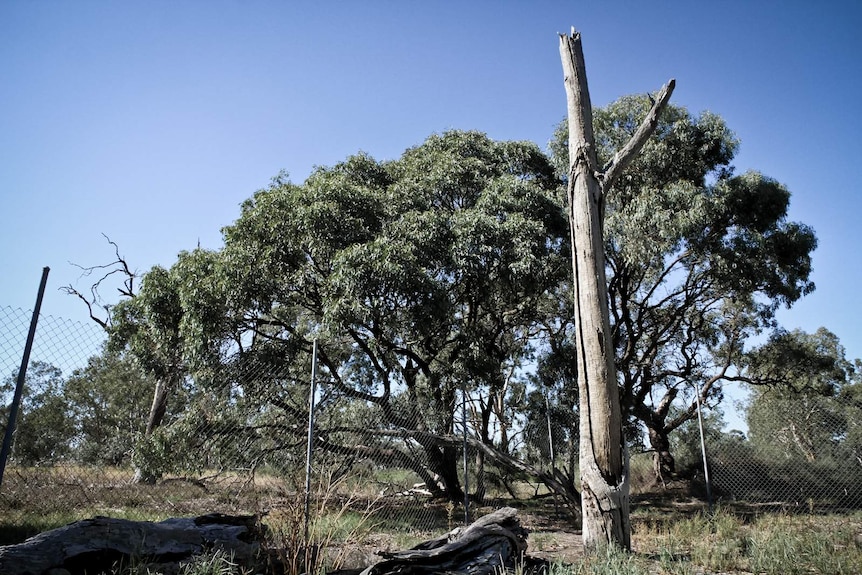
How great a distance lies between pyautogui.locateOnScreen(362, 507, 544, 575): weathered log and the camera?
385cm

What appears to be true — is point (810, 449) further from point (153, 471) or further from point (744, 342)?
point (153, 471)

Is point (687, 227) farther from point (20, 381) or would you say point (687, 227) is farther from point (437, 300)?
point (20, 381)

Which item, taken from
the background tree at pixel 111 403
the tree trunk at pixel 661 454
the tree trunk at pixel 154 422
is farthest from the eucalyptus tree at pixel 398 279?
the background tree at pixel 111 403

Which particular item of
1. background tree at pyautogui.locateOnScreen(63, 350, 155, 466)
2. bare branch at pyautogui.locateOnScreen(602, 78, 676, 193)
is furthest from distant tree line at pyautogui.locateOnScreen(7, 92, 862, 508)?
background tree at pyautogui.locateOnScreen(63, 350, 155, 466)

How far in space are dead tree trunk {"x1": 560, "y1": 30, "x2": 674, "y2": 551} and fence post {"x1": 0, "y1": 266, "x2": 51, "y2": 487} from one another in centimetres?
489

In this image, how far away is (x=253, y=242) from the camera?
9.96 metres

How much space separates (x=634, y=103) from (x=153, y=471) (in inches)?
501

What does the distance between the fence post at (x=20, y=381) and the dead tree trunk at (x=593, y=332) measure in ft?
16.1

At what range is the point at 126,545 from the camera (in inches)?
145

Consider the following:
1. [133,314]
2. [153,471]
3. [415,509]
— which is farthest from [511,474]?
[133,314]

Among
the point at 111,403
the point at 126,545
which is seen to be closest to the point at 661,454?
the point at 126,545

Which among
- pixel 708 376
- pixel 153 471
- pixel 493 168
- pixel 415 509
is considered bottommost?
pixel 415 509

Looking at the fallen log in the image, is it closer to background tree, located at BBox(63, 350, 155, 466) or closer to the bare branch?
the bare branch

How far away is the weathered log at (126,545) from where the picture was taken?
130 inches
